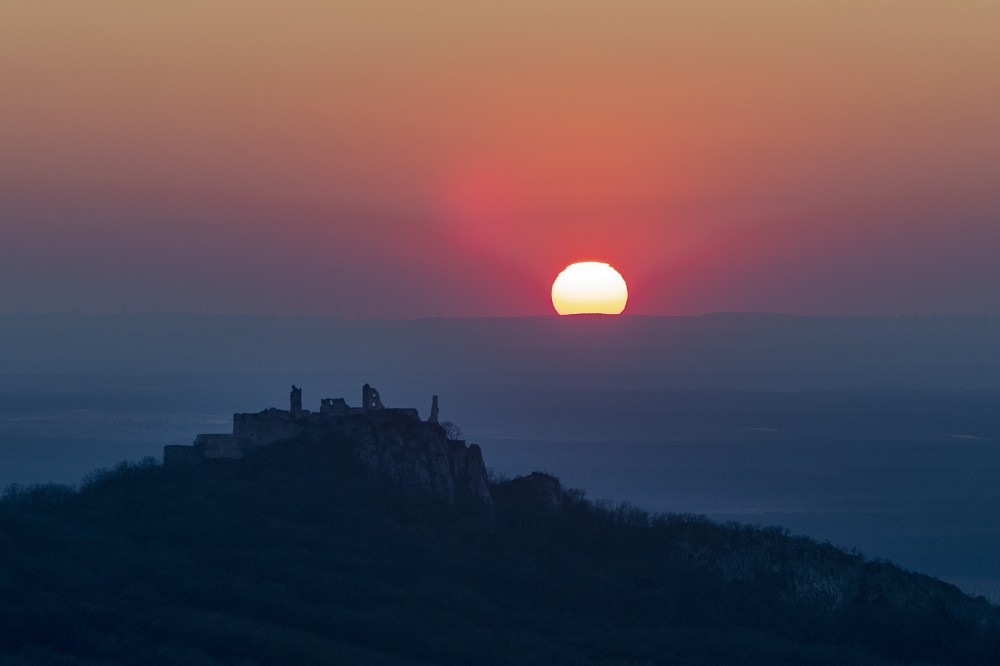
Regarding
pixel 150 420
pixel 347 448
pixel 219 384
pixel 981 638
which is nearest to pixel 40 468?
pixel 150 420

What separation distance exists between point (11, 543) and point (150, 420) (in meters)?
93.5

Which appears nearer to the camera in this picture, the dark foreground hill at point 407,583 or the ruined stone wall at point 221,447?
the dark foreground hill at point 407,583

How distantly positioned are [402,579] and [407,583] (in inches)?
12.8

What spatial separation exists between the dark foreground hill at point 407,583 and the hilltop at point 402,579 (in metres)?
0.07

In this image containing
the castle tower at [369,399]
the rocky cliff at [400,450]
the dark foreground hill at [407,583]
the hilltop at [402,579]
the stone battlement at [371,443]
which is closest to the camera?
the dark foreground hill at [407,583]

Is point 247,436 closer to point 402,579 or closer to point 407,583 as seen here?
point 402,579

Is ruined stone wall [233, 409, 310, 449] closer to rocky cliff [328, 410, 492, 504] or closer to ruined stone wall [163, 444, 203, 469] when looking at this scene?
rocky cliff [328, 410, 492, 504]

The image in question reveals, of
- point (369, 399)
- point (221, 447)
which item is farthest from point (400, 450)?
point (221, 447)

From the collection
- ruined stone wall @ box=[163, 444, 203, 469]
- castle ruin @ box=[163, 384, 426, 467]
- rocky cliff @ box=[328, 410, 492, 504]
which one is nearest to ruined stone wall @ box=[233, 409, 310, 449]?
castle ruin @ box=[163, 384, 426, 467]

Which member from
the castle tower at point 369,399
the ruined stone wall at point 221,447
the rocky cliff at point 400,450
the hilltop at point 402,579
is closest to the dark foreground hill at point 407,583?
the hilltop at point 402,579

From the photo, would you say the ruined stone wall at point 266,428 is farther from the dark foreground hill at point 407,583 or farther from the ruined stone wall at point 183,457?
the ruined stone wall at point 183,457

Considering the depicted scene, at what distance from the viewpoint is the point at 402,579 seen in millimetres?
39562

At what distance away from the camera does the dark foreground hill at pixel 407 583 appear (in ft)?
106

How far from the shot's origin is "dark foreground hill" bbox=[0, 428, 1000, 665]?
32219mm
